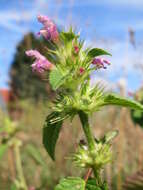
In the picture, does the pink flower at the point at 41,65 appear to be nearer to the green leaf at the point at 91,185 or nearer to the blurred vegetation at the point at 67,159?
the green leaf at the point at 91,185

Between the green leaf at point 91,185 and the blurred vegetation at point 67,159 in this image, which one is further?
the blurred vegetation at point 67,159

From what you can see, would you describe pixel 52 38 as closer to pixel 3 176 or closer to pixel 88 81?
pixel 88 81

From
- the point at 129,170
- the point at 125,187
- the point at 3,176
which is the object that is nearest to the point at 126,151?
the point at 129,170

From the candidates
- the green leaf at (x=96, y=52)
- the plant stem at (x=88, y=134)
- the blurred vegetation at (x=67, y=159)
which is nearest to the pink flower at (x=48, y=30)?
the green leaf at (x=96, y=52)

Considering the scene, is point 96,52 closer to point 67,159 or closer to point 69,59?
point 69,59

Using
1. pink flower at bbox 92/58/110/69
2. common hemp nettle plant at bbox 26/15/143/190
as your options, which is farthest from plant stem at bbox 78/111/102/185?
pink flower at bbox 92/58/110/69

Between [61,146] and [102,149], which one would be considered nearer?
[102,149]

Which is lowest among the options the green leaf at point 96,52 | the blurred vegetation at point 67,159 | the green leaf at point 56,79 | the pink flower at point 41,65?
the blurred vegetation at point 67,159
